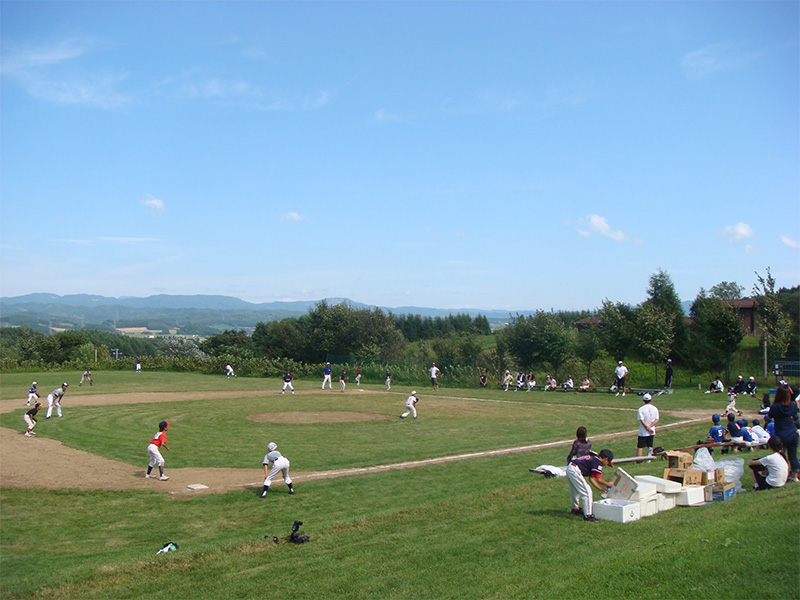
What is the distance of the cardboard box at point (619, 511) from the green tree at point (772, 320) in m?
26.9

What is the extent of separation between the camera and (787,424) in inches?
471

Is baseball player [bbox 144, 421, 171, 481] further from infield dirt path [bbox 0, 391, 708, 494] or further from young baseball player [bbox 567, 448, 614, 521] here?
young baseball player [bbox 567, 448, 614, 521]

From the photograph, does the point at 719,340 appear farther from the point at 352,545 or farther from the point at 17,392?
the point at 17,392

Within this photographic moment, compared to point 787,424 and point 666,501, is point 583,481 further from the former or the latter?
point 787,424

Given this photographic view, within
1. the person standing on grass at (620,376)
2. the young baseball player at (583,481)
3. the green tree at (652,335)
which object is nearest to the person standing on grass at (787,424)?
the young baseball player at (583,481)

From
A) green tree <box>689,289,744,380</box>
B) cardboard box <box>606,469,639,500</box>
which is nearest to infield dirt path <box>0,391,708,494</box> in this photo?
cardboard box <box>606,469,639,500</box>

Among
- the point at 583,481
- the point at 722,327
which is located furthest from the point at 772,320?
the point at 583,481

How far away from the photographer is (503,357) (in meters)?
Result: 51.0

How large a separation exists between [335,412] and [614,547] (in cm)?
2339

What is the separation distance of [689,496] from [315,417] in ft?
67.3

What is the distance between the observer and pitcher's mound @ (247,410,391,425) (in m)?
27.9

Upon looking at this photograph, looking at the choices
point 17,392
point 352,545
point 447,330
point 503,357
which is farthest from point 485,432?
point 447,330

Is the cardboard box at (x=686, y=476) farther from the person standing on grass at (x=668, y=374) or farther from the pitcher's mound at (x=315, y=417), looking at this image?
the person standing on grass at (x=668, y=374)

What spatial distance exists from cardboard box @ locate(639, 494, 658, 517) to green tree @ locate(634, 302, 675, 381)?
2891 centimetres
